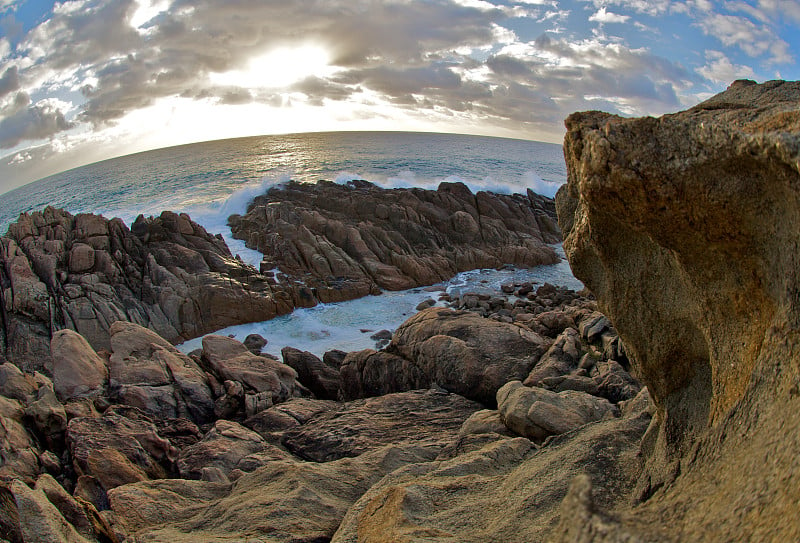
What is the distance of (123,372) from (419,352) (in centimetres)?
812

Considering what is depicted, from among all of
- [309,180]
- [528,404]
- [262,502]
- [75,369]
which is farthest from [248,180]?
[262,502]

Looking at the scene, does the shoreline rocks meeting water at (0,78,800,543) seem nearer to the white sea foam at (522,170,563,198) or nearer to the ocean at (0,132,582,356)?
the ocean at (0,132,582,356)

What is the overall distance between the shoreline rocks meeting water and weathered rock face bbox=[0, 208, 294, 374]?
0.92 feet

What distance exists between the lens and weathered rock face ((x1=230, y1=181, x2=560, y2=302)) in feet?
97.1

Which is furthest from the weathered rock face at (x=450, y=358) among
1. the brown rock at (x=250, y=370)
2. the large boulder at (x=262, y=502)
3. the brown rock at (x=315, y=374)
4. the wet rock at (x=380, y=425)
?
the large boulder at (x=262, y=502)

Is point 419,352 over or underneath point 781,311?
underneath

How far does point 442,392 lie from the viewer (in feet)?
40.4

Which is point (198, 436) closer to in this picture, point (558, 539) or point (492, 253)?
point (558, 539)

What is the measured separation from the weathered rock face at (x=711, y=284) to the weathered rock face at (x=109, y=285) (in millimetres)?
21457

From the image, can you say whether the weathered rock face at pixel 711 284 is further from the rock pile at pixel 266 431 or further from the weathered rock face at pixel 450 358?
the weathered rock face at pixel 450 358

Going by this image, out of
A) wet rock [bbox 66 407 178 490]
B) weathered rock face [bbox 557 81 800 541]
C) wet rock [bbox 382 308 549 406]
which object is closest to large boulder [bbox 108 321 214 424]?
wet rock [bbox 66 407 178 490]

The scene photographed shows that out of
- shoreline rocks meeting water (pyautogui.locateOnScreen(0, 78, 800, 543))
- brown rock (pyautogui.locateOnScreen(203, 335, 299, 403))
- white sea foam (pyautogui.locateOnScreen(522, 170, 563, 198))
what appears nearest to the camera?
shoreline rocks meeting water (pyautogui.locateOnScreen(0, 78, 800, 543))

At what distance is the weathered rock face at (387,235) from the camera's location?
29.6 meters

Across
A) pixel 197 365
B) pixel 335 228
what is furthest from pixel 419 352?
pixel 335 228
